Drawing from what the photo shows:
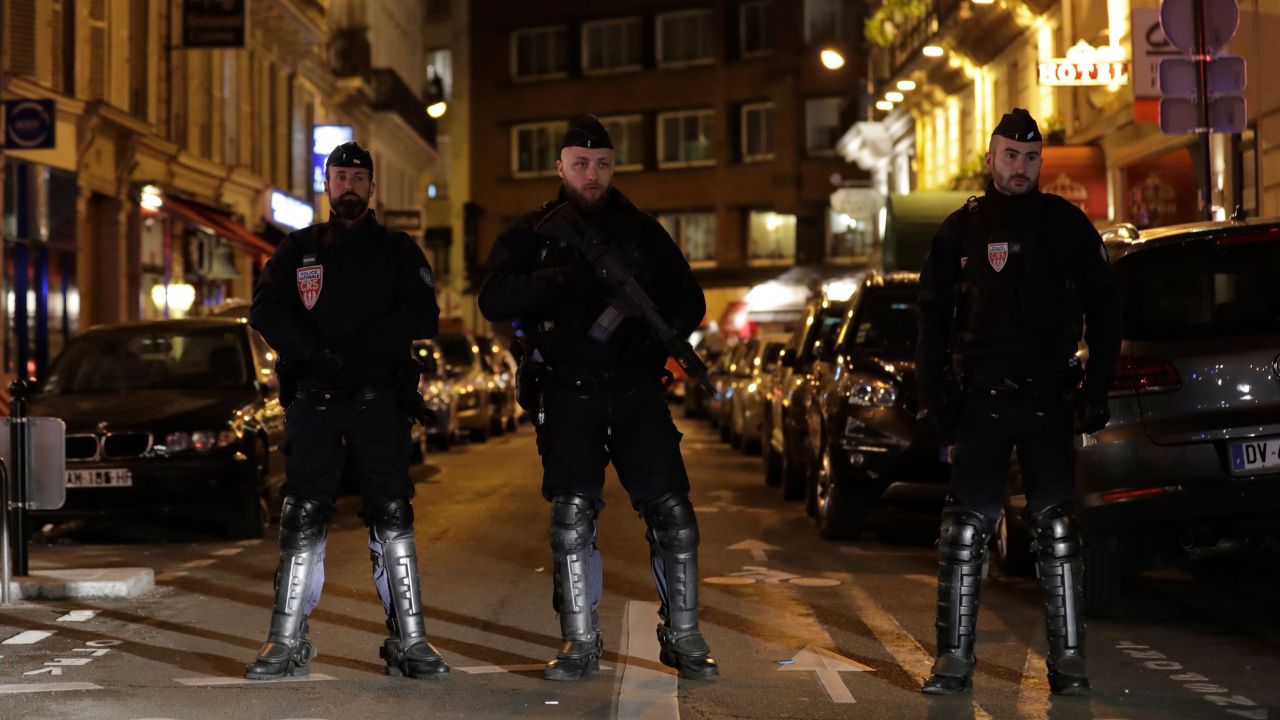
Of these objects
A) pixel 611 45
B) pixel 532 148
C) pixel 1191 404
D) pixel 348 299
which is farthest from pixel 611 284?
pixel 532 148

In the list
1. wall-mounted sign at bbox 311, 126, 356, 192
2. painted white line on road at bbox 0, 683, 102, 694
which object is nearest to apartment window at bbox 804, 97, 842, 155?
wall-mounted sign at bbox 311, 126, 356, 192

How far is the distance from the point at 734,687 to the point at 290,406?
6.08ft

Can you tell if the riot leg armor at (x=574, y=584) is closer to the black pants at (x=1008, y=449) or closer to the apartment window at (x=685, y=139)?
the black pants at (x=1008, y=449)

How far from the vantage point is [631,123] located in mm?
75938

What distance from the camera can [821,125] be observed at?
72188mm

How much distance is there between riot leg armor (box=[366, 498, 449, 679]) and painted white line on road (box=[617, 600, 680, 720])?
69 centimetres

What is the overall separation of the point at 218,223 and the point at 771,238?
4121cm

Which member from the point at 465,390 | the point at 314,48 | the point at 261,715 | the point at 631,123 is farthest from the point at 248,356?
the point at 631,123

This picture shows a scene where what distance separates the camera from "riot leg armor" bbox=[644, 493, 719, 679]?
7.16 meters

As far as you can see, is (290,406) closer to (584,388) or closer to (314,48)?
(584,388)

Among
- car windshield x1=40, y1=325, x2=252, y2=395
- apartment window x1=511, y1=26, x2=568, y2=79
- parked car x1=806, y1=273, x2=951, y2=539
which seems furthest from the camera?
apartment window x1=511, y1=26, x2=568, y2=79

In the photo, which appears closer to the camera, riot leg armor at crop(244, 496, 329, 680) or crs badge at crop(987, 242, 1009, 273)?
crs badge at crop(987, 242, 1009, 273)

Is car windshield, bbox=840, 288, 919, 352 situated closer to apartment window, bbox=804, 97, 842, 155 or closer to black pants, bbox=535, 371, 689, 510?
black pants, bbox=535, 371, 689, 510

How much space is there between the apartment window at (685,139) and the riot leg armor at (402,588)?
67.3 meters
